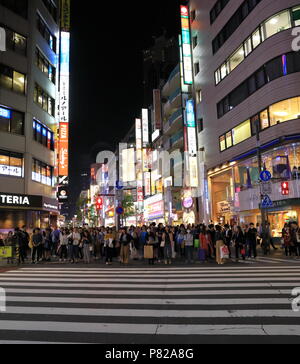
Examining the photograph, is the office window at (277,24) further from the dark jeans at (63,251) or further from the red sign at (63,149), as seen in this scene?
the dark jeans at (63,251)

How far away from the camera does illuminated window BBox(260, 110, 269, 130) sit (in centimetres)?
2433

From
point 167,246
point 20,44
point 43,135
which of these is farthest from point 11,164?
point 167,246

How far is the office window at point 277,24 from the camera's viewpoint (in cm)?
2302

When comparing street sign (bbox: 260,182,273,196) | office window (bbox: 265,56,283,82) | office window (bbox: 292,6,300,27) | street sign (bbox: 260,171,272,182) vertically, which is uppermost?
office window (bbox: 292,6,300,27)

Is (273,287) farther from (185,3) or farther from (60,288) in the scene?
(185,3)

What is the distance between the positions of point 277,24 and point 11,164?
69.5ft

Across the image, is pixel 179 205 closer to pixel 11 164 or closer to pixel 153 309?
pixel 11 164

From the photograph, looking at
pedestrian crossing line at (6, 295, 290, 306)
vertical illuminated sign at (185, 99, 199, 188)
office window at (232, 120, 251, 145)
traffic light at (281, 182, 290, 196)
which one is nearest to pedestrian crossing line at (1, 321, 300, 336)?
pedestrian crossing line at (6, 295, 290, 306)

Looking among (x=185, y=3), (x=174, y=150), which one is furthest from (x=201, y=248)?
(x=185, y=3)

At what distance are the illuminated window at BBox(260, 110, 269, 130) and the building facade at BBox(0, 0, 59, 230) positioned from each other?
17.4 meters

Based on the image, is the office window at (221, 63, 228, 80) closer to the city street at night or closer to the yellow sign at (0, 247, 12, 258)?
the city street at night

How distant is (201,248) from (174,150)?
88.7 ft

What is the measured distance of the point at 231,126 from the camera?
29672mm

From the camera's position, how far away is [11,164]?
85.0ft
